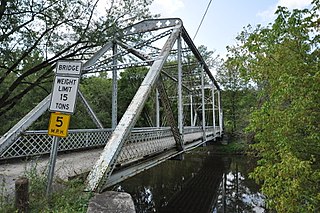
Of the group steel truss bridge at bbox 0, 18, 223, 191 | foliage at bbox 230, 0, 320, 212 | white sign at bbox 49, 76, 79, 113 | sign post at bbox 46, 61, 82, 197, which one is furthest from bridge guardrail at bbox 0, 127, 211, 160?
foliage at bbox 230, 0, 320, 212

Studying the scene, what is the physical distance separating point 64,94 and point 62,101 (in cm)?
8

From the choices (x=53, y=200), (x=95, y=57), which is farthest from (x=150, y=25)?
(x=53, y=200)

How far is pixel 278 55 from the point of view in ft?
14.9

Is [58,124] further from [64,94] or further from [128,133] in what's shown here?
[128,133]

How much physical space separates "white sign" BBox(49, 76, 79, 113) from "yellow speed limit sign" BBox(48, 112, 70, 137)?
0.07m

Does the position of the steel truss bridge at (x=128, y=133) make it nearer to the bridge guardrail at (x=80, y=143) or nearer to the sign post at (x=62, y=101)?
the bridge guardrail at (x=80, y=143)

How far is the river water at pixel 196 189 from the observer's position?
835 cm

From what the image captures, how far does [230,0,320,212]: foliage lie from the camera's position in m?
3.58

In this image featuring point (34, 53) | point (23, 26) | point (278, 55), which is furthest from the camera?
point (34, 53)

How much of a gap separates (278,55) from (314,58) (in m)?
0.68

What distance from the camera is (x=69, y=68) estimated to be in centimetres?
244

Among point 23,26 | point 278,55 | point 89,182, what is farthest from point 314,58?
point 23,26

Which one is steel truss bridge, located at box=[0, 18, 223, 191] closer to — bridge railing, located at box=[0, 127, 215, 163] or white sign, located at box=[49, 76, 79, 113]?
bridge railing, located at box=[0, 127, 215, 163]

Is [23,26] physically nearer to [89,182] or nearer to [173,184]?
[89,182]
